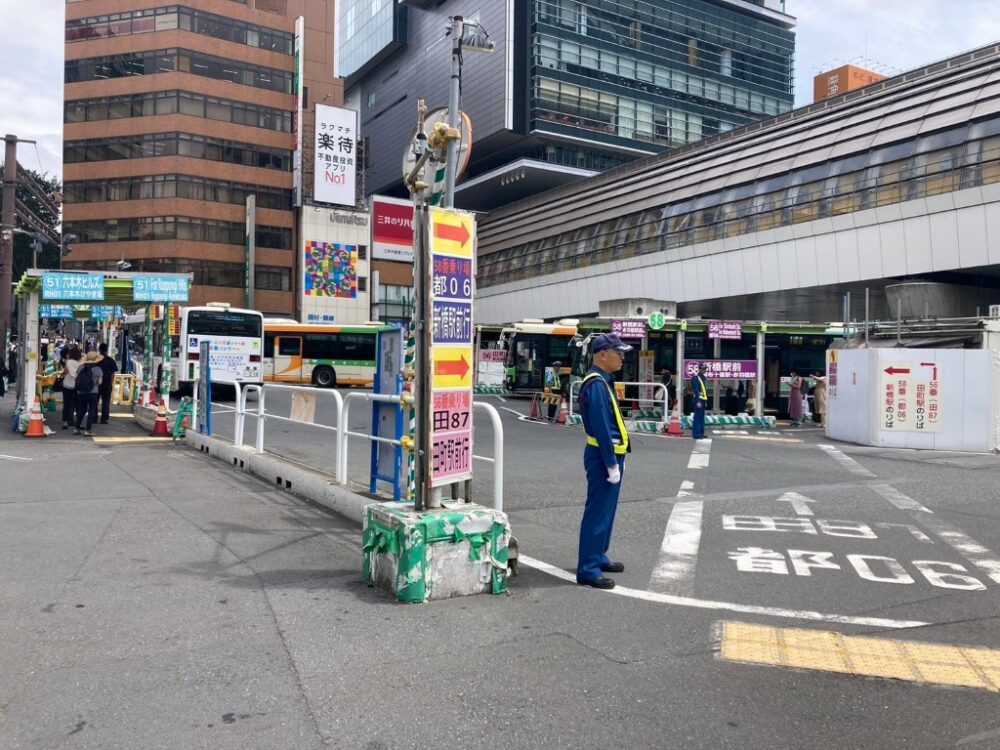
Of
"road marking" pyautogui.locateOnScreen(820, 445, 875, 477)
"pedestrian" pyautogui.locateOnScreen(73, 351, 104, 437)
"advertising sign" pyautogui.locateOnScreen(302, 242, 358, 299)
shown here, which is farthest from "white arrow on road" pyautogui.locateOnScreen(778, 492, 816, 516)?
"advertising sign" pyautogui.locateOnScreen(302, 242, 358, 299)

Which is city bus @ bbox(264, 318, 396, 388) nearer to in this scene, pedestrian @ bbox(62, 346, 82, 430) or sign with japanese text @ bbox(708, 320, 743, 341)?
sign with japanese text @ bbox(708, 320, 743, 341)

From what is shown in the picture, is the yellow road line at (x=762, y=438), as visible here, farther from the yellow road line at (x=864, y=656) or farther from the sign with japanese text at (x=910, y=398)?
the yellow road line at (x=864, y=656)

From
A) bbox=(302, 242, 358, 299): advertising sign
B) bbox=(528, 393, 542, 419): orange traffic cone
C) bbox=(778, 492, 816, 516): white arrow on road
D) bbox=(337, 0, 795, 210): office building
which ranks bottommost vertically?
bbox=(778, 492, 816, 516): white arrow on road

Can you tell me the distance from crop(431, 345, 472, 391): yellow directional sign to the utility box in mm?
925

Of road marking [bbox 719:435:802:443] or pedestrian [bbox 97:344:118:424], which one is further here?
road marking [bbox 719:435:802:443]

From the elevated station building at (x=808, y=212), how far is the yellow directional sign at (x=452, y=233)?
28204mm

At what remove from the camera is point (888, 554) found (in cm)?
759

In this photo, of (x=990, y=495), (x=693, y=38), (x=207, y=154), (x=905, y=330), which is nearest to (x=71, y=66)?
(x=207, y=154)

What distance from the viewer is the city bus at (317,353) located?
116 feet

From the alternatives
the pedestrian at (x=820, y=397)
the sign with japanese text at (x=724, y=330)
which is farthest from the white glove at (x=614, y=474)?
the pedestrian at (x=820, y=397)

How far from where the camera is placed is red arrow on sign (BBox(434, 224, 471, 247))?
19.8ft

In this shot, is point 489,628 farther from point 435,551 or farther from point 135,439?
point 135,439

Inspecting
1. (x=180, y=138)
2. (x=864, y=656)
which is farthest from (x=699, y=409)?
(x=180, y=138)

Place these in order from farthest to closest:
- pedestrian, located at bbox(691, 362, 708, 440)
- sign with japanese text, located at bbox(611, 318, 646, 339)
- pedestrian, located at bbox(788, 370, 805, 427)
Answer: pedestrian, located at bbox(788, 370, 805, 427) → sign with japanese text, located at bbox(611, 318, 646, 339) → pedestrian, located at bbox(691, 362, 708, 440)
